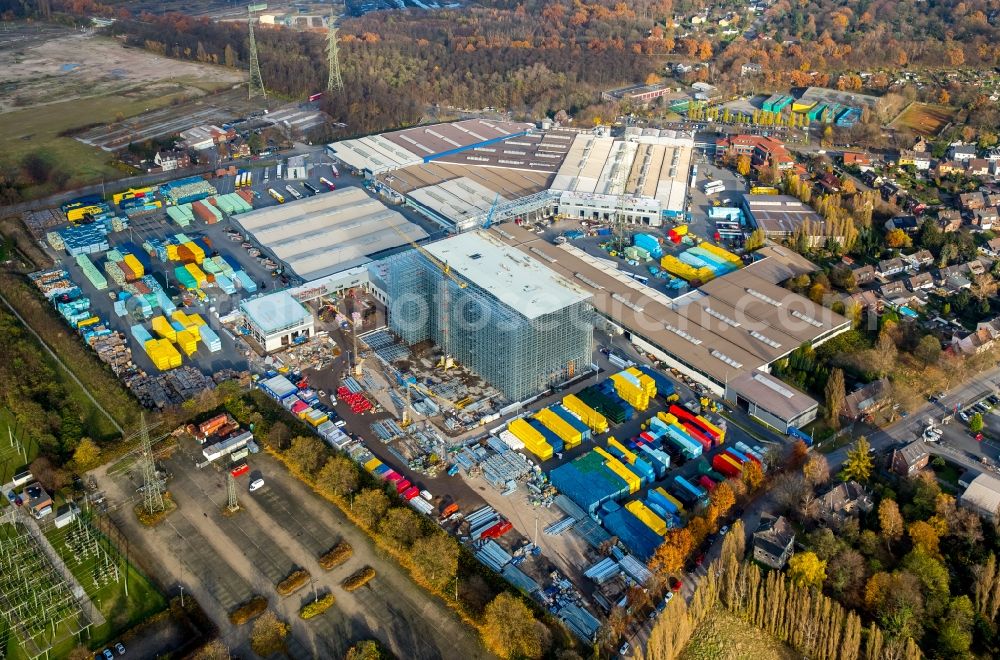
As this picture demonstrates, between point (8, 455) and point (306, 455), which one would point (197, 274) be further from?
point (306, 455)

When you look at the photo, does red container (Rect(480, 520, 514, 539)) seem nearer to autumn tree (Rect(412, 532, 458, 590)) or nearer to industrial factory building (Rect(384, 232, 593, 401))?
autumn tree (Rect(412, 532, 458, 590))

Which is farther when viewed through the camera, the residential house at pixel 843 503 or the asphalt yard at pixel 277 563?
the residential house at pixel 843 503

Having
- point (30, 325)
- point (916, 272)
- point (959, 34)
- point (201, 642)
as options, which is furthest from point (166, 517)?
point (959, 34)

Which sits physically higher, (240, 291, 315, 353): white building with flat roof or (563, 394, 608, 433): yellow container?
(240, 291, 315, 353): white building with flat roof

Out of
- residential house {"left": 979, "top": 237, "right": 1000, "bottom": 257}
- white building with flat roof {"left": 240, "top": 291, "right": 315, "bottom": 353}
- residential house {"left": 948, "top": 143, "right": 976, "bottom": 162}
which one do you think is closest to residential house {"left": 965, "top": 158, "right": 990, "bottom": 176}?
residential house {"left": 948, "top": 143, "right": 976, "bottom": 162}

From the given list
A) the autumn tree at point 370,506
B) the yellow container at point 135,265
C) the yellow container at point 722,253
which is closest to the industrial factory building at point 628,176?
the yellow container at point 722,253

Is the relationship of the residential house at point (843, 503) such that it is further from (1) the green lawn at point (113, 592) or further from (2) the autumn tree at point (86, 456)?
(2) the autumn tree at point (86, 456)
